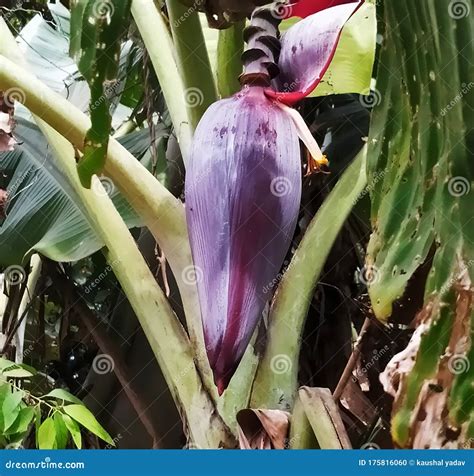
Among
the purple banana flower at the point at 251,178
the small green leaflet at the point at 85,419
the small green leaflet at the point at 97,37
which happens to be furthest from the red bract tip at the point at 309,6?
the small green leaflet at the point at 85,419

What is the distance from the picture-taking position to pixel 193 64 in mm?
569

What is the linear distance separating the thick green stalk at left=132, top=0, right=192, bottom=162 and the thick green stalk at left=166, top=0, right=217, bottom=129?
20mm

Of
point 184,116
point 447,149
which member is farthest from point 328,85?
point 447,149

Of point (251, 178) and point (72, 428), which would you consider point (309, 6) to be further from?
point (72, 428)

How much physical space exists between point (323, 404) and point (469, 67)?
0.23 metres

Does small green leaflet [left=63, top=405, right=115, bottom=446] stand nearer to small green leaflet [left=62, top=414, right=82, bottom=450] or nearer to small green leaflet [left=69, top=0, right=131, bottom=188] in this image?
small green leaflet [left=62, top=414, right=82, bottom=450]

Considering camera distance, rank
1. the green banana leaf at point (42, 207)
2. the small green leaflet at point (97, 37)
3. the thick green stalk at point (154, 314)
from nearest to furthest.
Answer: the small green leaflet at point (97, 37) → the thick green stalk at point (154, 314) → the green banana leaf at point (42, 207)

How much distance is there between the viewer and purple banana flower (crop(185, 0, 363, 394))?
0.38 metres

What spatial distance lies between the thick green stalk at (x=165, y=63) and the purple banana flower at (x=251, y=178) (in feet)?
0.61

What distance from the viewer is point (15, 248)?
78 centimetres

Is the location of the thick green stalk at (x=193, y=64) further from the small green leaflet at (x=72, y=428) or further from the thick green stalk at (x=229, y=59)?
the small green leaflet at (x=72, y=428)

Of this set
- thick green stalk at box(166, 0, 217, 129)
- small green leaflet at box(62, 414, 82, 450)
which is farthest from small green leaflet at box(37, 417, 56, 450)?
thick green stalk at box(166, 0, 217, 129)

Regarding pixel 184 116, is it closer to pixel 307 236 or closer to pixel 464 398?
pixel 307 236

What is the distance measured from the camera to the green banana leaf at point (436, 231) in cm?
37
